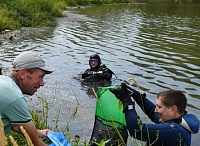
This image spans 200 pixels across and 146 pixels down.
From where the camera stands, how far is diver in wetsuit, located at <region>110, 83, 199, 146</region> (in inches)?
135

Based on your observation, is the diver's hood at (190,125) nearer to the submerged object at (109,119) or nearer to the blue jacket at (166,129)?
the blue jacket at (166,129)

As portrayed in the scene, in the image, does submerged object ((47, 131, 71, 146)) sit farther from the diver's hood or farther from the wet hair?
the diver's hood

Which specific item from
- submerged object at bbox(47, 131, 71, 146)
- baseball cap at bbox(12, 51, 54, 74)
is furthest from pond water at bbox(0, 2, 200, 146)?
baseball cap at bbox(12, 51, 54, 74)

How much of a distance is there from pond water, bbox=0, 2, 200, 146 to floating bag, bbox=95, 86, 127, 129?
400mm

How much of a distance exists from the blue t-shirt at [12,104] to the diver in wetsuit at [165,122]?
3.96 ft

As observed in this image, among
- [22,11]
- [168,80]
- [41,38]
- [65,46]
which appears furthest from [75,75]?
[22,11]

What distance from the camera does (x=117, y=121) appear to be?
148 inches

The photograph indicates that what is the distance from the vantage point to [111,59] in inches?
447

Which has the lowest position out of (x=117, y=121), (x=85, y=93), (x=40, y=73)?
(x=85, y=93)

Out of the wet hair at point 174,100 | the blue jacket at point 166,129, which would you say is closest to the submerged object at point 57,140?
the blue jacket at point 166,129

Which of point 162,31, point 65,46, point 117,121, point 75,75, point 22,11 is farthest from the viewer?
point 22,11

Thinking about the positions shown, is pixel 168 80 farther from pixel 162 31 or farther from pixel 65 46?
pixel 162 31

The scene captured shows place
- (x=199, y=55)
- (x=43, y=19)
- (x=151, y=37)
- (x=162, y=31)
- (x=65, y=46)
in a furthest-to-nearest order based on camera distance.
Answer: (x=43, y=19)
(x=162, y=31)
(x=151, y=37)
(x=65, y=46)
(x=199, y=55)

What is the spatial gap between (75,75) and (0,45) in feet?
20.2
